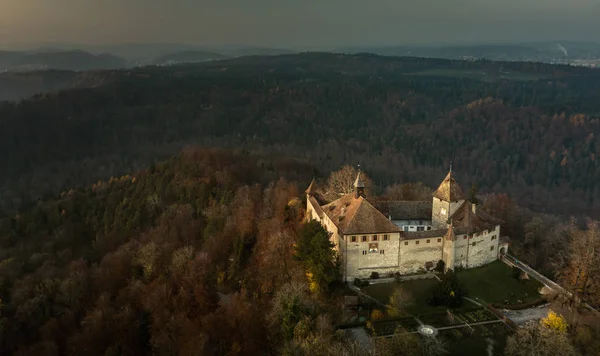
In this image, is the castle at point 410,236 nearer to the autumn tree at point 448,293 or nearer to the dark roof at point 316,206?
the dark roof at point 316,206

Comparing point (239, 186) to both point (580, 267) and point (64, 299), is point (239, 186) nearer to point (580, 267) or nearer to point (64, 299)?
point (64, 299)

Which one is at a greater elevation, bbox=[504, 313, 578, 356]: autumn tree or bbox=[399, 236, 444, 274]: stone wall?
bbox=[399, 236, 444, 274]: stone wall

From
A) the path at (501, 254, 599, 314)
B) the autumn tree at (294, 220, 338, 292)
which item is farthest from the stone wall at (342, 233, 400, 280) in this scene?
the path at (501, 254, 599, 314)

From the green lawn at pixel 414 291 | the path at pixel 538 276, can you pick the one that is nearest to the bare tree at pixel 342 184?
the green lawn at pixel 414 291

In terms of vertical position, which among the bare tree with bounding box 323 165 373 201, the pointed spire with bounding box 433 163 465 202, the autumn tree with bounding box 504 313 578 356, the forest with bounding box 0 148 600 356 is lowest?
the forest with bounding box 0 148 600 356

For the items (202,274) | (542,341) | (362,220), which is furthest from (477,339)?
(202,274)

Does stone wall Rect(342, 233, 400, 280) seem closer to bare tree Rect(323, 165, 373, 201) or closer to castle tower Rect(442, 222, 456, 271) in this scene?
castle tower Rect(442, 222, 456, 271)

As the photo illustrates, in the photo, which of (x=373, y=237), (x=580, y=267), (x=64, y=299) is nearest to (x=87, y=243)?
(x=64, y=299)
